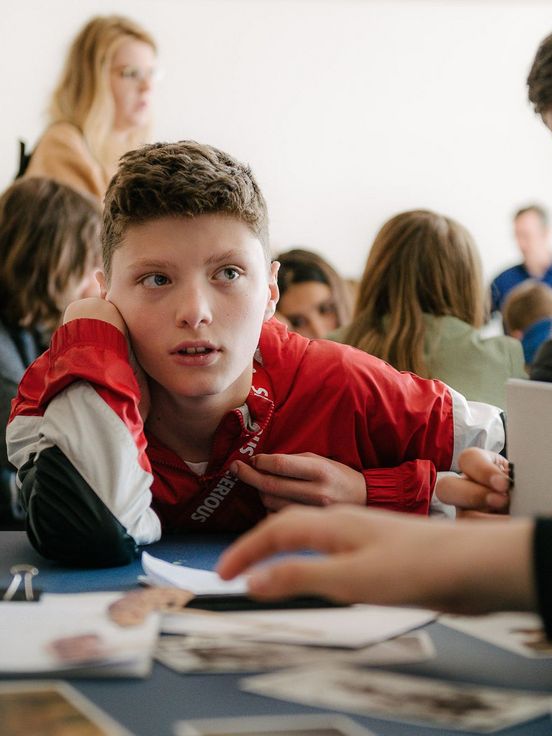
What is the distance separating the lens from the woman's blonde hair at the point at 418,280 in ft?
7.52

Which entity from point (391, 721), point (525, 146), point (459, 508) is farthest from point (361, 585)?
point (525, 146)

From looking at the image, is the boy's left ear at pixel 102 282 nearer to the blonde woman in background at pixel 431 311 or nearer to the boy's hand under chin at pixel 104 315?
the boy's hand under chin at pixel 104 315

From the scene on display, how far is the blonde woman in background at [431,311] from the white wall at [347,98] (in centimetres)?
299

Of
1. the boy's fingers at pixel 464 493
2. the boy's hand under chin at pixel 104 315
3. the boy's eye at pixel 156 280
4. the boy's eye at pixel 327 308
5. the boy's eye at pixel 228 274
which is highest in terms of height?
the boy's eye at pixel 228 274

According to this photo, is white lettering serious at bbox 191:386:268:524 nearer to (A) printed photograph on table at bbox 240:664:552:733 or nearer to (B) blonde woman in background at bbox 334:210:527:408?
(A) printed photograph on table at bbox 240:664:552:733

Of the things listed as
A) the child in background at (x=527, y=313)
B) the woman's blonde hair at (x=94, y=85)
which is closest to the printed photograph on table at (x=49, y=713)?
the child in background at (x=527, y=313)

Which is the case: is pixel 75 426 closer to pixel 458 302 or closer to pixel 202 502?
pixel 202 502

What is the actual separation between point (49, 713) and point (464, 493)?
0.55 m

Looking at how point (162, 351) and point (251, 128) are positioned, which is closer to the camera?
point (162, 351)

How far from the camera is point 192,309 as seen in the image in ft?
3.80

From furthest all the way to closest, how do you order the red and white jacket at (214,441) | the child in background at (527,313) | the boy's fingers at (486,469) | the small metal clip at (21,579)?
the child in background at (527,313) → the red and white jacket at (214,441) → the boy's fingers at (486,469) → the small metal clip at (21,579)

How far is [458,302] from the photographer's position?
2328 mm

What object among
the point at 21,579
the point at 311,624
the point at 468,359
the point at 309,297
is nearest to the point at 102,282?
the point at 21,579

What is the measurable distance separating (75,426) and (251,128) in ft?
14.4
